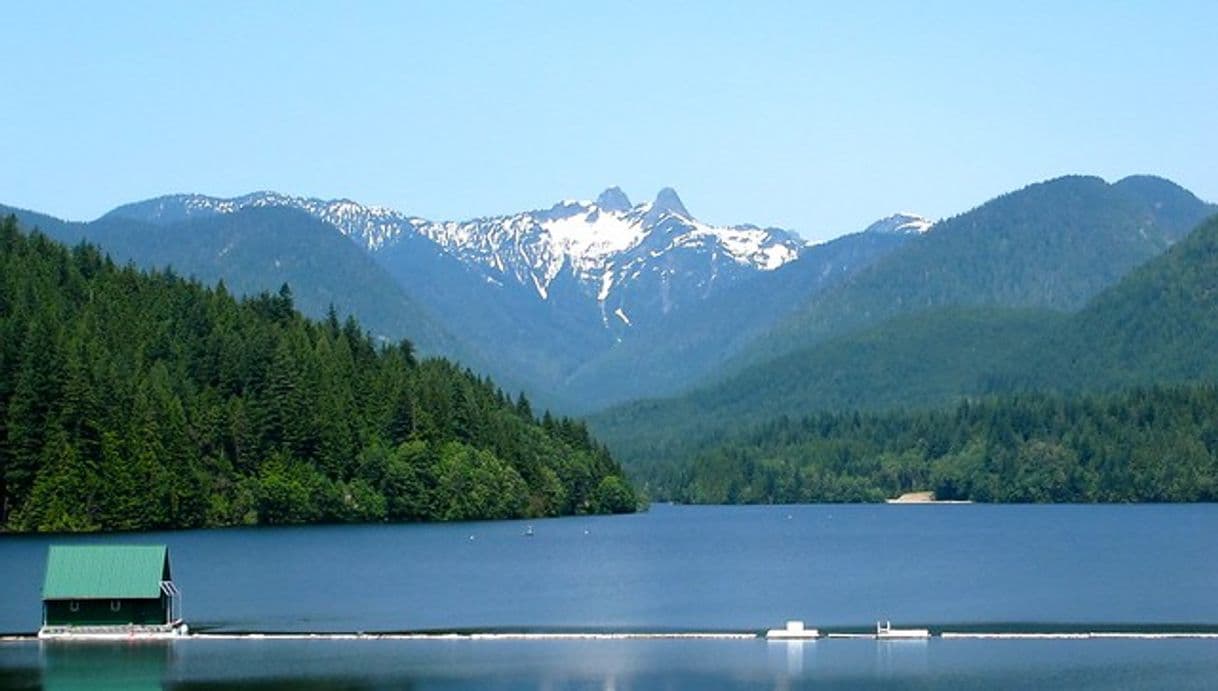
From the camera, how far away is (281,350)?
641ft

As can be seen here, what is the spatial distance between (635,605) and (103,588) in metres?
31.7

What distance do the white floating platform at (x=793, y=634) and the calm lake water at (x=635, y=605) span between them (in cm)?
134

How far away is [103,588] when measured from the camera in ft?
304

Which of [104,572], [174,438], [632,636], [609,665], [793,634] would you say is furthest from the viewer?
[174,438]

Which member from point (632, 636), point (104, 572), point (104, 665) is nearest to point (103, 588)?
point (104, 572)

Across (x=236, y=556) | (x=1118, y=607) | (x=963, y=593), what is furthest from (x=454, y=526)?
(x=1118, y=607)

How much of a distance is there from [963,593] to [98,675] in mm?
56064

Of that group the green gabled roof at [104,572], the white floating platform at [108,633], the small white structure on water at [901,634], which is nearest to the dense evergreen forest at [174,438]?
the white floating platform at [108,633]

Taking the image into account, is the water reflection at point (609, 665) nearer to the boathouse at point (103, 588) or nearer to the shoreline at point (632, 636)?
the shoreline at point (632, 636)

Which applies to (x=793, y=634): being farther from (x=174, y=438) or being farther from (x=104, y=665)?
(x=174, y=438)

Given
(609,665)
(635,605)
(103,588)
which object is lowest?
(609,665)

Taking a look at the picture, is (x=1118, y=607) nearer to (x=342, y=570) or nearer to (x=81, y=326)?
(x=342, y=570)

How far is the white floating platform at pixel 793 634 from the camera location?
9362 centimetres

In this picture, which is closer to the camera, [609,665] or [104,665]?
[104,665]
